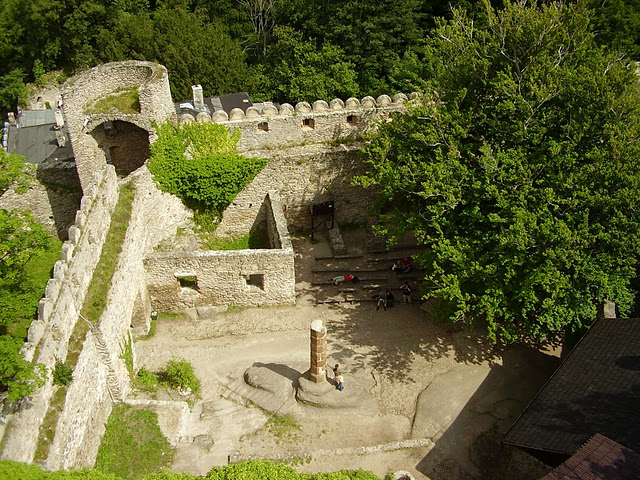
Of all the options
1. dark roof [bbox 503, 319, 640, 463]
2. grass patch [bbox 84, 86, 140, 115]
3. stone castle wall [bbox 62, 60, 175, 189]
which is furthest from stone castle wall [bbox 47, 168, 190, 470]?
dark roof [bbox 503, 319, 640, 463]

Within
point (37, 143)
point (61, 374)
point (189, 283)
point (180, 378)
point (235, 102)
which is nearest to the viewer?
point (61, 374)

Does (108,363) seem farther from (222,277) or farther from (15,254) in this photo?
(222,277)

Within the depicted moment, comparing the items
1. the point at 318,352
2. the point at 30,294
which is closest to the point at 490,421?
the point at 318,352

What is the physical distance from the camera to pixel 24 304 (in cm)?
1794

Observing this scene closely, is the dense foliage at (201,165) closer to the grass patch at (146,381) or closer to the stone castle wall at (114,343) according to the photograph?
the stone castle wall at (114,343)

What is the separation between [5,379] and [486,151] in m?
15.9

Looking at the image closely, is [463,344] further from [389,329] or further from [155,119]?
[155,119]

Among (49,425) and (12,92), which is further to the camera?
(12,92)

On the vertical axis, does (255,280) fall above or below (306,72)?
below

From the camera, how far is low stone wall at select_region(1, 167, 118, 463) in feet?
47.2

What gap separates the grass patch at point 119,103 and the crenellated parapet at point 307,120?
3.82 meters

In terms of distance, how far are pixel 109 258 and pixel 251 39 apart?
112 ft

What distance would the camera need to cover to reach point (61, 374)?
52.6 feet

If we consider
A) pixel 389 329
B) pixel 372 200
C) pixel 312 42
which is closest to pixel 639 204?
pixel 389 329
